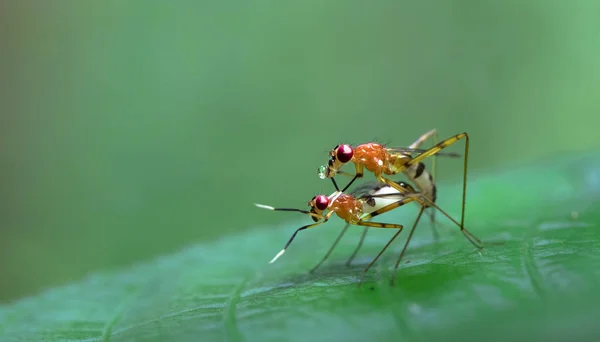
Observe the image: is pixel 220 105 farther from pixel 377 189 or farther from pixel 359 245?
pixel 377 189

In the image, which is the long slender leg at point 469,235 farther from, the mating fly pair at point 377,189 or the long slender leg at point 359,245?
the long slender leg at point 359,245

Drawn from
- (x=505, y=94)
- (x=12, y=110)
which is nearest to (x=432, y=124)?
(x=505, y=94)

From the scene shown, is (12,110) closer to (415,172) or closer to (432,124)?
(432,124)

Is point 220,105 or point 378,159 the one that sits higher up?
point 220,105

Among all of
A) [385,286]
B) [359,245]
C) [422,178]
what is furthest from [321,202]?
[385,286]

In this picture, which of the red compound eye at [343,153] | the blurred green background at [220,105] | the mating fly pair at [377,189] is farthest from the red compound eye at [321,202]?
the blurred green background at [220,105]

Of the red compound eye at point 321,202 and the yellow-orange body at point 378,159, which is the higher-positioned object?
the yellow-orange body at point 378,159

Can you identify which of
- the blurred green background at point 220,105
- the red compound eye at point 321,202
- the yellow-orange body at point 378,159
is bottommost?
the red compound eye at point 321,202
